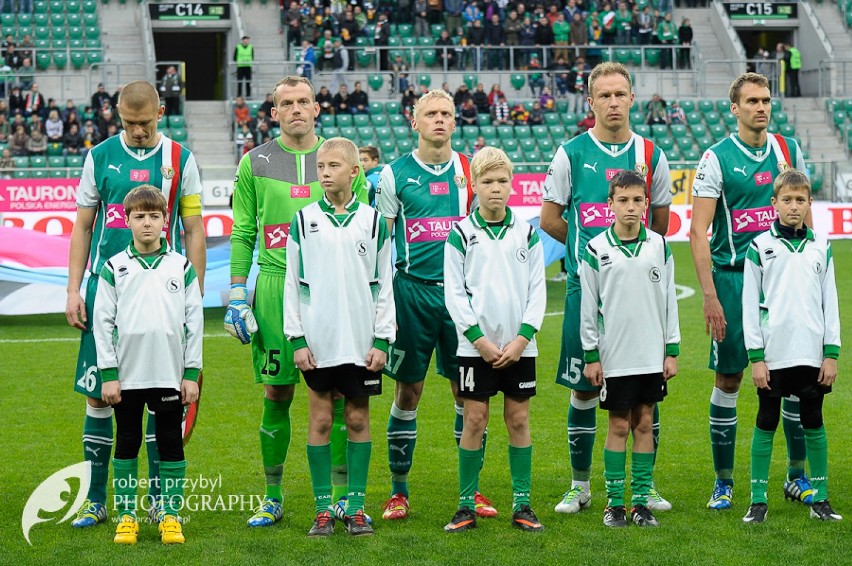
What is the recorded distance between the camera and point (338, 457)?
5.83 metres

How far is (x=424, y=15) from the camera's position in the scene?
3028 cm

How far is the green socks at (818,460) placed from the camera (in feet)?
18.6

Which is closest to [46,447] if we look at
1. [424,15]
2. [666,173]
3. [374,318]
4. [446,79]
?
[374,318]

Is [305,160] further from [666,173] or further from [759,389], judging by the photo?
[759,389]

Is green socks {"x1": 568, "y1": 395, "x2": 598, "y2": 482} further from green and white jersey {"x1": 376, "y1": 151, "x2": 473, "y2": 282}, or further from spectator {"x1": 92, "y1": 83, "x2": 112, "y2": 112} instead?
spectator {"x1": 92, "y1": 83, "x2": 112, "y2": 112}

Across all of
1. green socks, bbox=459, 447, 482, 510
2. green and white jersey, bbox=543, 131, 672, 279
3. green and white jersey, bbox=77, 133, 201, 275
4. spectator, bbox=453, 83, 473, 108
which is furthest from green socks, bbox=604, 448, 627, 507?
spectator, bbox=453, 83, 473, 108

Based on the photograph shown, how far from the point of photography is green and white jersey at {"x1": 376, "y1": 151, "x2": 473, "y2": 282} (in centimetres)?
590

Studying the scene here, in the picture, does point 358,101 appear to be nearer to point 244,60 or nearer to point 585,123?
point 244,60

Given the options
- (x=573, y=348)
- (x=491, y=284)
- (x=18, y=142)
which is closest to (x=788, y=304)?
(x=573, y=348)

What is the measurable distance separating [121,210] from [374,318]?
4.22 ft

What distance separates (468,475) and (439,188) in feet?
4.53

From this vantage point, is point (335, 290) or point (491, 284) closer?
point (335, 290)

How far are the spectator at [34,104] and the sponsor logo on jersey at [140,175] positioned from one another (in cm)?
2049

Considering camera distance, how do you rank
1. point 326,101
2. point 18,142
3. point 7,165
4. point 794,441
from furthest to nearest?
point 326,101
point 18,142
point 7,165
point 794,441
